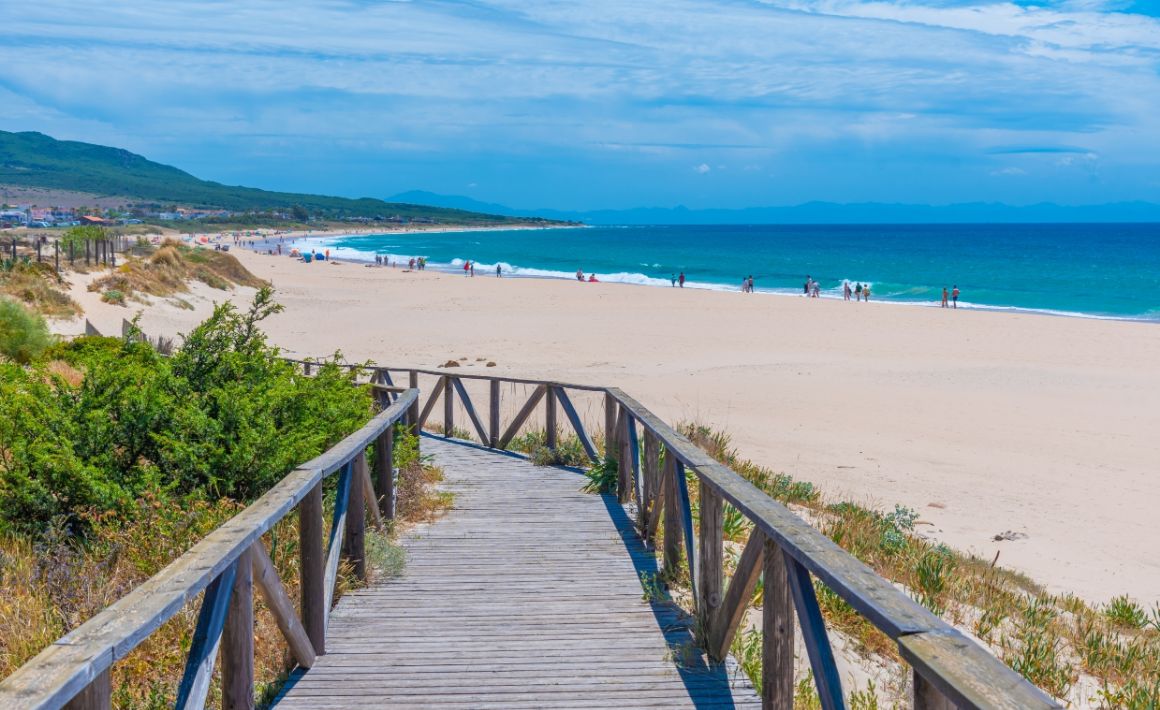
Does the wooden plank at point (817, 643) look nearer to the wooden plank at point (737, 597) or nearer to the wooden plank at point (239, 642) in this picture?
the wooden plank at point (737, 597)

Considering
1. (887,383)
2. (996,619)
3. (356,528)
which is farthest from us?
(887,383)

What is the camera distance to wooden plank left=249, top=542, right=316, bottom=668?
150 inches

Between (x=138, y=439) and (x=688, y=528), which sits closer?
(x=688, y=528)

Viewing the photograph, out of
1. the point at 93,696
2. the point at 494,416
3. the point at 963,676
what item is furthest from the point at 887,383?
the point at 93,696

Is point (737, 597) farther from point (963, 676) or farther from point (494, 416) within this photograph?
point (494, 416)

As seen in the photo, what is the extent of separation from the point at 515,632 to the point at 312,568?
3.71 ft

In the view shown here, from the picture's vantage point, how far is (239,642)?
3.68 metres

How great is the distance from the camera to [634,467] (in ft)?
25.6

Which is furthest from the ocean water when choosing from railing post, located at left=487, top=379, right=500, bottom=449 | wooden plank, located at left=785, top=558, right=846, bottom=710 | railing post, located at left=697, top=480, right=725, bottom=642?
wooden plank, located at left=785, top=558, right=846, bottom=710

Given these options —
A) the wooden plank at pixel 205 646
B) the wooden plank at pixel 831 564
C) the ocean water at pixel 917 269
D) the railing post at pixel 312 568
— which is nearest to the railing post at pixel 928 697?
the wooden plank at pixel 831 564

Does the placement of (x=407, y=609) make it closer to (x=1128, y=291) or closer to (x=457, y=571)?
(x=457, y=571)

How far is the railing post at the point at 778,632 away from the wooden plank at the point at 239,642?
1.96 m

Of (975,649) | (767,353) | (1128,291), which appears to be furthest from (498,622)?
(1128,291)

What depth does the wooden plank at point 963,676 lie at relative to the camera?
86.0 inches
